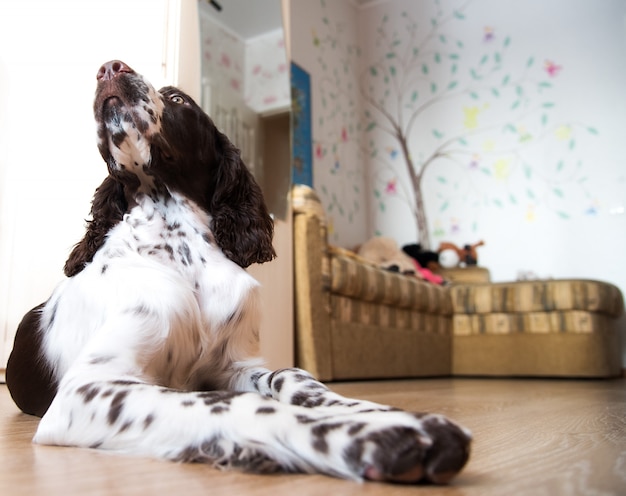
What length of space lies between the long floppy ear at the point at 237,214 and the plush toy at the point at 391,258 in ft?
11.0

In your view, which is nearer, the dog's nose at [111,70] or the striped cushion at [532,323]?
the dog's nose at [111,70]

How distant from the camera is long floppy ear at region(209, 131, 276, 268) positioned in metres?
1.58

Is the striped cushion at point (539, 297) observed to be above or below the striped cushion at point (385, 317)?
above

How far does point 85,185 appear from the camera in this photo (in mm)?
2781

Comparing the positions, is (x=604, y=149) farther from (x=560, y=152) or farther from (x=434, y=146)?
(x=434, y=146)

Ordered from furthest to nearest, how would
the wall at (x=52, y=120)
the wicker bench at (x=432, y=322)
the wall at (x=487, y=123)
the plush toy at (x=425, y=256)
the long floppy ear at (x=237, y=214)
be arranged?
1. the plush toy at (x=425, y=256)
2. the wall at (x=487, y=123)
3. the wicker bench at (x=432, y=322)
4. the wall at (x=52, y=120)
5. the long floppy ear at (x=237, y=214)

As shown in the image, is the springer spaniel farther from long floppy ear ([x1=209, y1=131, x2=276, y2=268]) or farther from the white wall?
the white wall

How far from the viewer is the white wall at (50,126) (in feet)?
9.08

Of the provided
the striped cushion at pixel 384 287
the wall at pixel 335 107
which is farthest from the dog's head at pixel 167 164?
the wall at pixel 335 107

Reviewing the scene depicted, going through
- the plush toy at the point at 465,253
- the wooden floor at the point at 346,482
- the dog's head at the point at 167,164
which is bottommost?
the wooden floor at the point at 346,482

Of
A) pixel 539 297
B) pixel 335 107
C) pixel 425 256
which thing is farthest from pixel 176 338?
pixel 335 107

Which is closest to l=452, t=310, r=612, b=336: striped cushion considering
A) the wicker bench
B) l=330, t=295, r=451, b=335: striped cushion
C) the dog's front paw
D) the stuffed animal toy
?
the wicker bench

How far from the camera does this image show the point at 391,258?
531cm

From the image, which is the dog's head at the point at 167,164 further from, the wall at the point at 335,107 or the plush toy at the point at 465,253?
the plush toy at the point at 465,253
